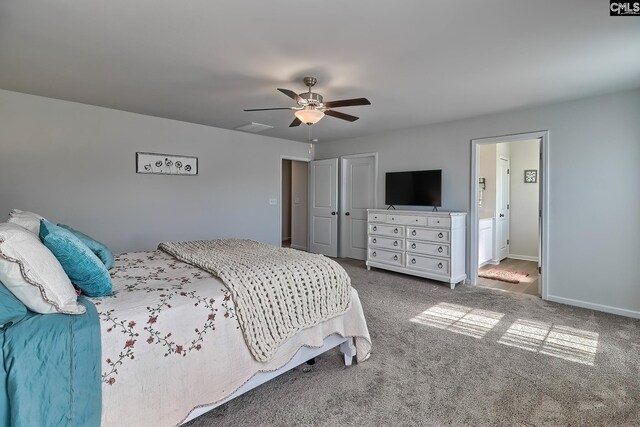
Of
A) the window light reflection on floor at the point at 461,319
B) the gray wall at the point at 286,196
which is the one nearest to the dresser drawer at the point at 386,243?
the window light reflection on floor at the point at 461,319

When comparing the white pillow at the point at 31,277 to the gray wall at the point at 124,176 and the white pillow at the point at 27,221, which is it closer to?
the white pillow at the point at 27,221

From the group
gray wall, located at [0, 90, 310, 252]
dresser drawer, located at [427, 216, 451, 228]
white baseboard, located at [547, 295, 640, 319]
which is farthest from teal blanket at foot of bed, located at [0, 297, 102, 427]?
white baseboard, located at [547, 295, 640, 319]

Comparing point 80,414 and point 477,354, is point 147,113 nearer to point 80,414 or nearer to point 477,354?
point 80,414

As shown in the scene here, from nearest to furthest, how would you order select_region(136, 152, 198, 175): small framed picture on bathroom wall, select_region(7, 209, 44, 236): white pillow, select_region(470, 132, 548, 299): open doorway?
select_region(7, 209, 44, 236): white pillow
select_region(136, 152, 198, 175): small framed picture on bathroom wall
select_region(470, 132, 548, 299): open doorway

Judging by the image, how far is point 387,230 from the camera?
4.89 meters

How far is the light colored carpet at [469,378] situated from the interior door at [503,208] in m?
2.61

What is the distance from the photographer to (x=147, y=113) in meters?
4.24

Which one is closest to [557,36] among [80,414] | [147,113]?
[80,414]

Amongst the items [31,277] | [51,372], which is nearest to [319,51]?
[31,277]

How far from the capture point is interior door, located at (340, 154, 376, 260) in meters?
5.80

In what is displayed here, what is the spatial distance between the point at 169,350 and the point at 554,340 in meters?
3.06

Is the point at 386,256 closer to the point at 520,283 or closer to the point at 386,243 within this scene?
the point at 386,243

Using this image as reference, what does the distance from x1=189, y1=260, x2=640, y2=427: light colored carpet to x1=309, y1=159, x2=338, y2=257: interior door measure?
10.2 feet

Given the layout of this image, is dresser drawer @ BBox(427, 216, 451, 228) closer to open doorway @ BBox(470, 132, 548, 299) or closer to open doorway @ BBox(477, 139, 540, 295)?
open doorway @ BBox(470, 132, 548, 299)
